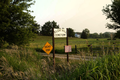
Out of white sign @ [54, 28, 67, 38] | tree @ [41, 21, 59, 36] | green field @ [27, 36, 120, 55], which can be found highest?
tree @ [41, 21, 59, 36]

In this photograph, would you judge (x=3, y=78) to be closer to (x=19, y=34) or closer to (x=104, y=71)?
(x=104, y=71)

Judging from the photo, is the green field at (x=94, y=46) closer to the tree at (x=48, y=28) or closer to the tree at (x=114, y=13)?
the tree at (x=114, y=13)

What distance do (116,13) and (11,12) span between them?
1775 centimetres

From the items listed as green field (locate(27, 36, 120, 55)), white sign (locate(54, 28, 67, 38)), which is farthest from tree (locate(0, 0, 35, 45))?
white sign (locate(54, 28, 67, 38))

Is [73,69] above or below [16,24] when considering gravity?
below

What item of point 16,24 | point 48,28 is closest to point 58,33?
point 16,24

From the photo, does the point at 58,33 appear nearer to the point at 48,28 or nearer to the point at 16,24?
the point at 16,24

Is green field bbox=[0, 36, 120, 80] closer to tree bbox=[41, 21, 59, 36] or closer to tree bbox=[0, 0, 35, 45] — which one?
tree bbox=[0, 0, 35, 45]

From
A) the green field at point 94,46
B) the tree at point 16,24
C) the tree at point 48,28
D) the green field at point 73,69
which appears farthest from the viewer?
the tree at point 48,28

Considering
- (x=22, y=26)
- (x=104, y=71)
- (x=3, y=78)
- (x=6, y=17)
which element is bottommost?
(x=3, y=78)

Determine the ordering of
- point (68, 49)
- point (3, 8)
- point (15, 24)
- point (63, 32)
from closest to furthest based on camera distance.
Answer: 1. point (68, 49)
2. point (63, 32)
3. point (3, 8)
4. point (15, 24)

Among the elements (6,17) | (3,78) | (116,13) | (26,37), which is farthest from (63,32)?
(116,13)

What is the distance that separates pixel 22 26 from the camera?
16.1 m

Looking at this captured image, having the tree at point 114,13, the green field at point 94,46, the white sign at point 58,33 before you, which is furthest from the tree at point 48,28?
the white sign at point 58,33
